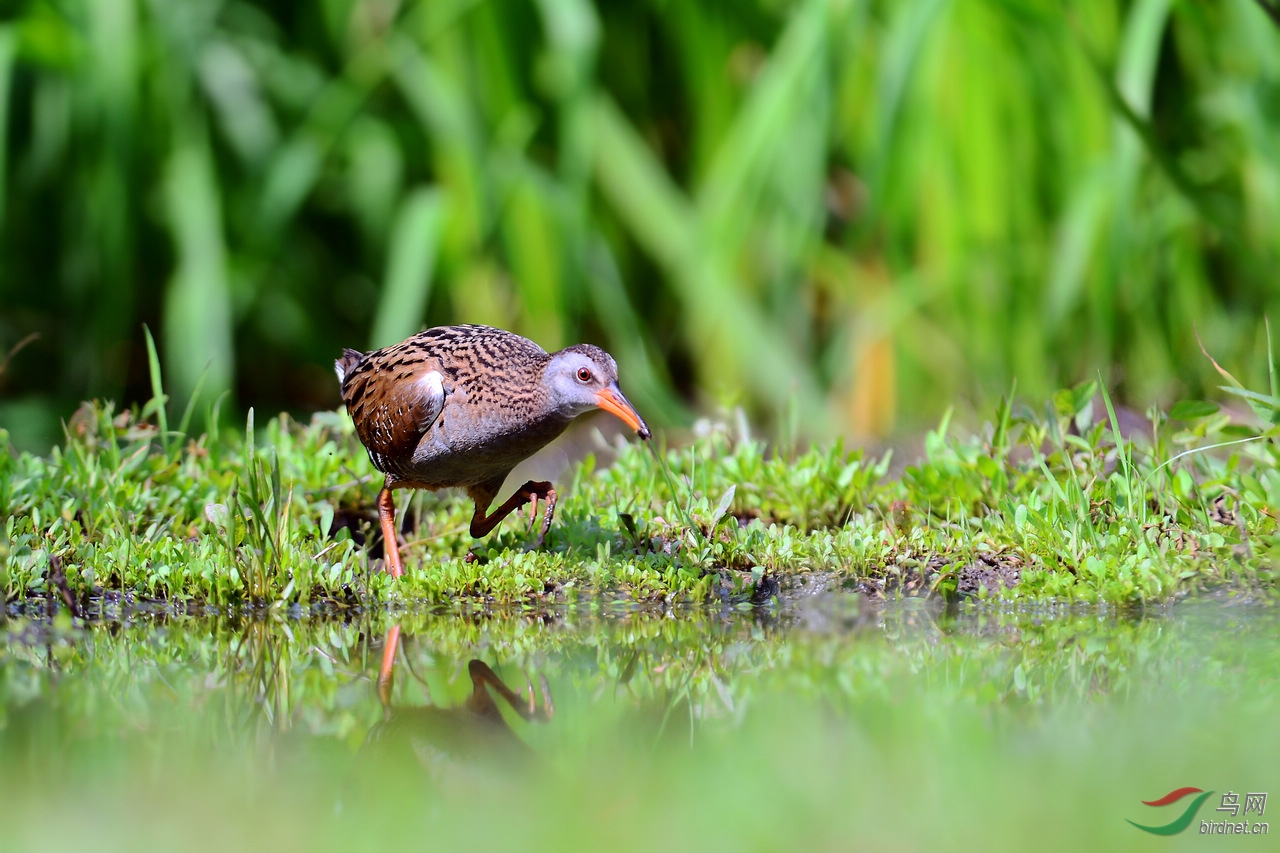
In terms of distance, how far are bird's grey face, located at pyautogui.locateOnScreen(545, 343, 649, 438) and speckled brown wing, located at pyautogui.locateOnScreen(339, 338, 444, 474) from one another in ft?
1.37

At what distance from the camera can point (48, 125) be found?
290 inches

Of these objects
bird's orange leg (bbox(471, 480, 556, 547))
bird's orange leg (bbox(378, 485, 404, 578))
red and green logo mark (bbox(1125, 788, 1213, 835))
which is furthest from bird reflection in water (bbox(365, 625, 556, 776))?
red and green logo mark (bbox(1125, 788, 1213, 835))

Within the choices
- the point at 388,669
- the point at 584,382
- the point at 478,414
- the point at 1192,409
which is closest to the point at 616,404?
the point at 584,382

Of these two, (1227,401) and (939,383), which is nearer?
(1227,401)

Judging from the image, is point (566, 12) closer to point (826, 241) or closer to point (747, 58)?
point (747, 58)

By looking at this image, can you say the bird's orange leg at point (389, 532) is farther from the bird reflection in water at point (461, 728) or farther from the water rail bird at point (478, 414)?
the bird reflection in water at point (461, 728)

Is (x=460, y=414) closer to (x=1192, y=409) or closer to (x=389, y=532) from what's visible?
(x=389, y=532)

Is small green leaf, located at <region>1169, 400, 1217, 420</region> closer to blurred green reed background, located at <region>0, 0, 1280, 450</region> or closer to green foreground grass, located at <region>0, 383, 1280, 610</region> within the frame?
green foreground grass, located at <region>0, 383, 1280, 610</region>

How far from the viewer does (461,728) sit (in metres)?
2.95

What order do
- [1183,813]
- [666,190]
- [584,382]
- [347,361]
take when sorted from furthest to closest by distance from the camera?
[666,190] < [347,361] < [584,382] < [1183,813]

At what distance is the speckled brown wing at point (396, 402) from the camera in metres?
4.46

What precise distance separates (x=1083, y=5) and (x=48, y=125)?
5.87m

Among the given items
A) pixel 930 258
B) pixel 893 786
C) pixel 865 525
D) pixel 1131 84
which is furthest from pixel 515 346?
pixel 1131 84

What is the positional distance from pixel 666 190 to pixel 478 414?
3.44 meters
